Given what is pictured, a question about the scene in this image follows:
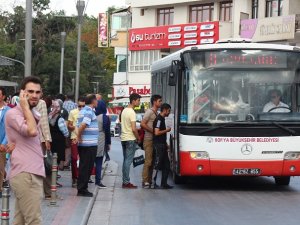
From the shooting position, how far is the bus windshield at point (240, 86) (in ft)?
48.1

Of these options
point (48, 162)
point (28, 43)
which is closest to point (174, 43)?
point (28, 43)

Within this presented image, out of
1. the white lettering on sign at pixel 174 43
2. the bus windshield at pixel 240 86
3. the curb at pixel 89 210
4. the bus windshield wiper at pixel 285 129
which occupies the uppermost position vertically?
the white lettering on sign at pixel 174 43

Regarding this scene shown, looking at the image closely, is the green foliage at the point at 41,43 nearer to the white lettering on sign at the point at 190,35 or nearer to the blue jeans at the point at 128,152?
the white lettering on sign at the point at 190,35

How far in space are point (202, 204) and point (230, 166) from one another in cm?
184

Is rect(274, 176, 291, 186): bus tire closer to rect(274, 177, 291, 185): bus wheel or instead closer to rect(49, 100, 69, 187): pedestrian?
rect(274, 177, 291, 185): bus wheel

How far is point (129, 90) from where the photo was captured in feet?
212

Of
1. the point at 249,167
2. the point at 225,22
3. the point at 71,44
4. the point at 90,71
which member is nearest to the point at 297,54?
the point at 249,167

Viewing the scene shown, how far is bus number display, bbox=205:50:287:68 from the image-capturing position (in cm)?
1495

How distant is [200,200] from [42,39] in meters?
54.8

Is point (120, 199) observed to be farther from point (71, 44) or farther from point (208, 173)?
point (71, 44)

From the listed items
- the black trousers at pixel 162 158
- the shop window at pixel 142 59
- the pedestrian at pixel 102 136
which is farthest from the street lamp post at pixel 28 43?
the shop window at pixel 142 59

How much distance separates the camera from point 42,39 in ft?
218

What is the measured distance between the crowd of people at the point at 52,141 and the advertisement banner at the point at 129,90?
42135 mm

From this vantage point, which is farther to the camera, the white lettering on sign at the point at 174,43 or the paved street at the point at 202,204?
the white lettering on sign at the point at 174,43
